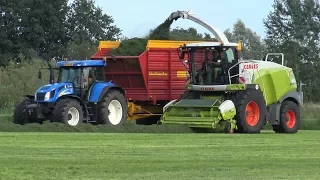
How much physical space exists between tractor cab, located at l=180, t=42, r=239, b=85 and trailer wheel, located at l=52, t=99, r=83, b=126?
3.48 meters

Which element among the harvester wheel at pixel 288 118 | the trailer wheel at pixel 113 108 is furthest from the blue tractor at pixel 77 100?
the harvester wheel at pixel 288 118

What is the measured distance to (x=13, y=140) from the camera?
16.7 meters

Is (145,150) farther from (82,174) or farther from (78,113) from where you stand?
(78,113)

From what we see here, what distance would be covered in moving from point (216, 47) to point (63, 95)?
15.3 ft

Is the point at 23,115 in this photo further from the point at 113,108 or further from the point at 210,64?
the point at 210,64

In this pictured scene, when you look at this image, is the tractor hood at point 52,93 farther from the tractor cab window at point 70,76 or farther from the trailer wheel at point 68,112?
the tractor cab window at point 70,76

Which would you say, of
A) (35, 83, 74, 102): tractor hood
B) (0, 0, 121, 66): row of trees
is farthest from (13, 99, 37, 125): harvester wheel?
(0, 0, 121, 66): row of trees

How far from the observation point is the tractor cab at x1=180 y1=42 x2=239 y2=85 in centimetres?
2344

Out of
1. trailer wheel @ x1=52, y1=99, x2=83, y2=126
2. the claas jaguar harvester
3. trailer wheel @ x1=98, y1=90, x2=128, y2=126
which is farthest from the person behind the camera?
trailer wheel @ x1=98, y1=90, x2=128, y2=126

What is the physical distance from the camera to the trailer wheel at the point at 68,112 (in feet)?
73.7

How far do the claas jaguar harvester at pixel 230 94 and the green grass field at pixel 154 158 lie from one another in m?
3.93

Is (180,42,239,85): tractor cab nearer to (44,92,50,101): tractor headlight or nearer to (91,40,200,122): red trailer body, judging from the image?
(91,40,200,122): red trailer body

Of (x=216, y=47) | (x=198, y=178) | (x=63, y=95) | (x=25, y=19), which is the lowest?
(x=198, y=178)

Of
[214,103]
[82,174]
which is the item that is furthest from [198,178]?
[214,103]
